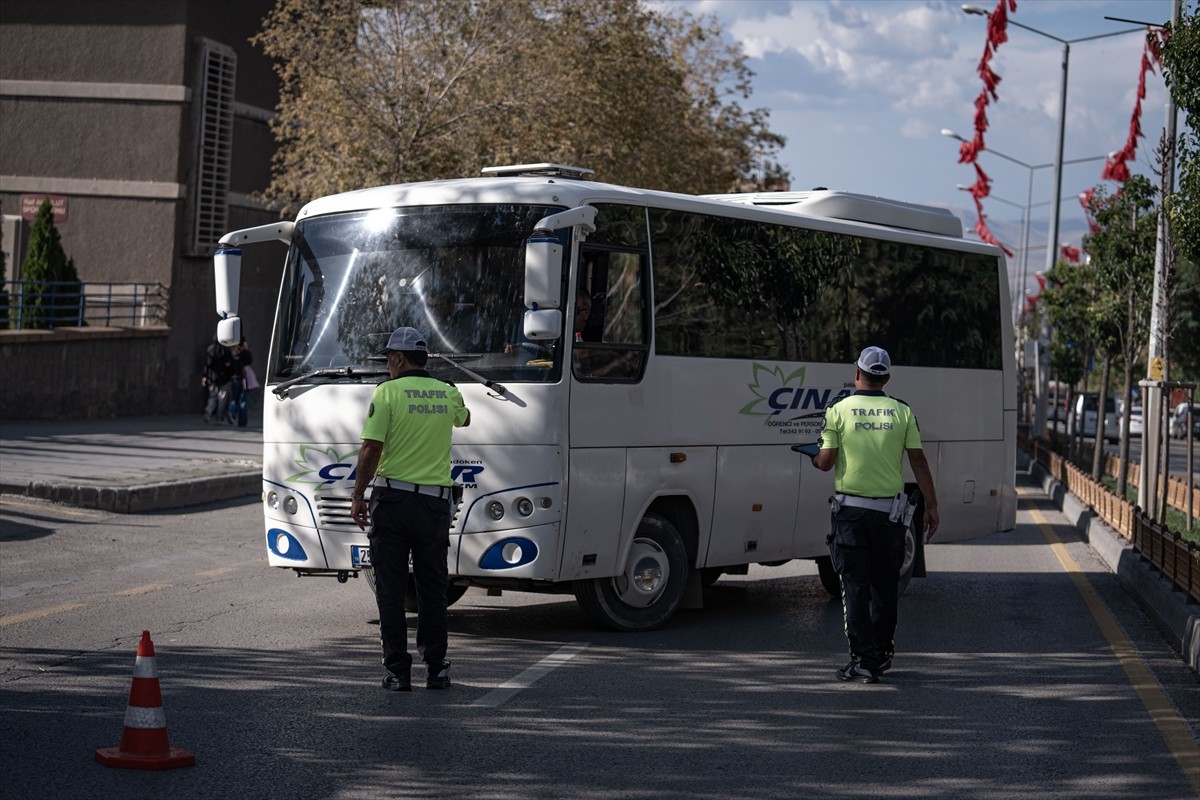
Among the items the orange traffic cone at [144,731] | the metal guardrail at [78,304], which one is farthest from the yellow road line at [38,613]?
the metal guardrail at [78,304]

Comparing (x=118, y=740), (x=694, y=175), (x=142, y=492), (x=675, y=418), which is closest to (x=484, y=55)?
(x=694, y=175)

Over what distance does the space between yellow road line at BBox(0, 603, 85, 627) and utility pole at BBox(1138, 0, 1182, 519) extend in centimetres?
1264

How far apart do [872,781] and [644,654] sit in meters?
3.36

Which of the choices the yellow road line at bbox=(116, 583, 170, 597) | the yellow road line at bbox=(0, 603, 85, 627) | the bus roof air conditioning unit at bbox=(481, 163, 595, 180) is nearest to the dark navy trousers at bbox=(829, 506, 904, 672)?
the bus roof air conditioning unit at bbox=(481, 163, 595, 180)

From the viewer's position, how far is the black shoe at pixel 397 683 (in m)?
8.74

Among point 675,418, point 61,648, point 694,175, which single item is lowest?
point 61,648

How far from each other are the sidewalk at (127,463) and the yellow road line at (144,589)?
5076 mm

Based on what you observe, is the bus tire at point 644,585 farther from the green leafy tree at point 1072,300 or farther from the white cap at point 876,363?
the green leafy tree at point 1072,300

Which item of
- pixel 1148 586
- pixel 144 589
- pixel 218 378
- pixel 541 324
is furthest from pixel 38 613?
pixel 218 378

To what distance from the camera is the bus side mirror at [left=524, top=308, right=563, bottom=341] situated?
9.61 m

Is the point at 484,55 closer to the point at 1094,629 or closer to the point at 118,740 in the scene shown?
the point at 1094,629

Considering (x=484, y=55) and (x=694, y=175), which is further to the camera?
(x=694, y=175)

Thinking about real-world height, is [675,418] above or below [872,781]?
above

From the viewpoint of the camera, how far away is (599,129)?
32.2m
